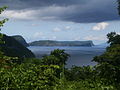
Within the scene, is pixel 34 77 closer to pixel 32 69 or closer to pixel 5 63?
pixel 32 69

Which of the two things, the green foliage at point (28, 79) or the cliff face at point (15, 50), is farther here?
the cliff face at point (15, 50)

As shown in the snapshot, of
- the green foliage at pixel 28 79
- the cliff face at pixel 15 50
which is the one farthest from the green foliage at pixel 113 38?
the cliff face at pixel 15 50

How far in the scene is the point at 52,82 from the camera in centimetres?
736

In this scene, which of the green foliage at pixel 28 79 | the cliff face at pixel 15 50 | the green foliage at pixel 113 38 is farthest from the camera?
the cliff face at pixel 15 50

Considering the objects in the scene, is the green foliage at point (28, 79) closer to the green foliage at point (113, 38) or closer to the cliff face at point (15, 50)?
the green foliage at point (113, 38)

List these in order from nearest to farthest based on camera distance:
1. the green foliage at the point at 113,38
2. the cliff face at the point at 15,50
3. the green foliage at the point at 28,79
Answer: the green foliage at the point at 28,79 → the green foliage at the point at 113,38 → the cliff face at the point at 15,50

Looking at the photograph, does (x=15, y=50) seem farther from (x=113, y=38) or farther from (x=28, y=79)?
(x=28, y=79)

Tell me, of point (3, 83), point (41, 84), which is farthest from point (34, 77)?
point (3, 83)

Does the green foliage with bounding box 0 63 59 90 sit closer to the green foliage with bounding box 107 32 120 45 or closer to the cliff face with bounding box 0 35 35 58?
the green foliage with bounding box 107 32 120 45

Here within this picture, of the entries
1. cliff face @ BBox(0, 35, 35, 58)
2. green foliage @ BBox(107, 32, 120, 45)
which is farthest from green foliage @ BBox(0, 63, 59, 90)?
cliff face @ BBox(0, 35, 35, 58)

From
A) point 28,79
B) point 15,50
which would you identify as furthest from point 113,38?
point 15,50

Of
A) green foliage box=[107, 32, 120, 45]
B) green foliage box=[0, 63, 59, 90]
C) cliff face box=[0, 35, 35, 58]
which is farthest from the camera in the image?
cliff face box=[0, 35, 35, 58]

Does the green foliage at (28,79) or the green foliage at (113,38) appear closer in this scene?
the green foliage at (28,79)

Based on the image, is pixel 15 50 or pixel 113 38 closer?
Answer: pixel 113 38
